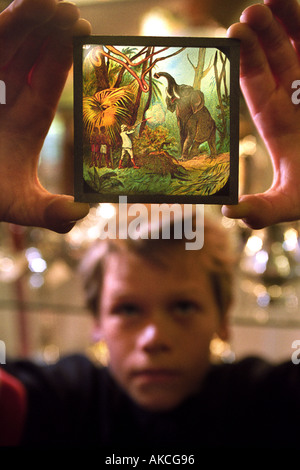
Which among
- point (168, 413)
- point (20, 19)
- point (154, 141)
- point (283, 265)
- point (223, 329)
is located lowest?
point (168, 413)

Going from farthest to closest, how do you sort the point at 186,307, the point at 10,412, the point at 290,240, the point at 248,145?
the point at 290,240 < the point at 186,307 < the point at 10,412 < the point at 248,145

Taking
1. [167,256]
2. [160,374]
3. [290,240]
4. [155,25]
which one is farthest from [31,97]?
[290,240]

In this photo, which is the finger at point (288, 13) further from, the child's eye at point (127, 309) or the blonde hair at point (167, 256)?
the child's eye at point (127, 309)

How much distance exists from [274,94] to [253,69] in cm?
3

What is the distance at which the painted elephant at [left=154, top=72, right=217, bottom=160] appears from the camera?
432 millimetres

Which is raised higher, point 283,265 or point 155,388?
point 283,265

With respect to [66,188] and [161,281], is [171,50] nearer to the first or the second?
[66,188]

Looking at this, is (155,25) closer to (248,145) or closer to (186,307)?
(248,145)

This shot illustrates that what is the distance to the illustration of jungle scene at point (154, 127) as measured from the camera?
43cm

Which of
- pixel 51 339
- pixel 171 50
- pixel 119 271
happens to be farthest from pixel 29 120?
pixel 51 339

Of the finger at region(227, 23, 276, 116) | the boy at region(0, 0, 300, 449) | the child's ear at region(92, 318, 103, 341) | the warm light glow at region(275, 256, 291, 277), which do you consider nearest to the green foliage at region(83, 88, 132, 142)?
the finger at region(227, 23, 276, 116)

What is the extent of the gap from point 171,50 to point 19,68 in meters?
0.14

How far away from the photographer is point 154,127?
43 centimetres
